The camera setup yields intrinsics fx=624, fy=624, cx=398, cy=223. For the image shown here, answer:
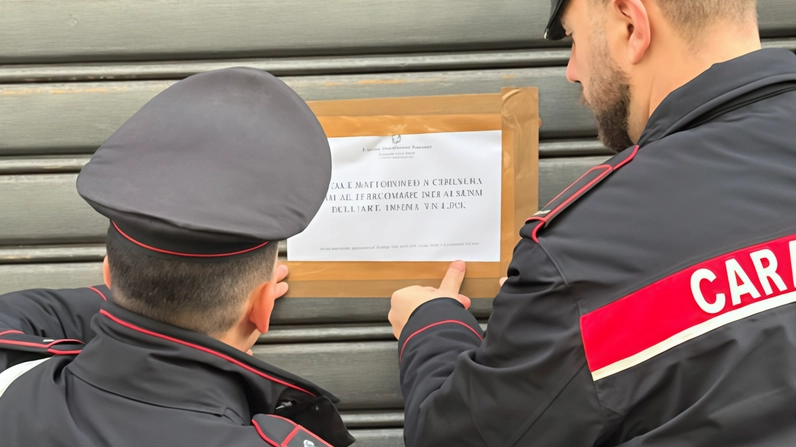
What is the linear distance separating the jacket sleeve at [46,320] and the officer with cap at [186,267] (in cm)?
7

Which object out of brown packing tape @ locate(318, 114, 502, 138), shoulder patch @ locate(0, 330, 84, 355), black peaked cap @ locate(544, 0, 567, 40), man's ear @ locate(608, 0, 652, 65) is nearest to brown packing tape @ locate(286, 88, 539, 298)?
brown packing tape @ locate(318, 114, 502, 138)

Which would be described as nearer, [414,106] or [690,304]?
[690,304]

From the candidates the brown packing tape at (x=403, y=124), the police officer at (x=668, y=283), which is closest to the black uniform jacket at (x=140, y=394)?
the police officer at (x=668, y=283)

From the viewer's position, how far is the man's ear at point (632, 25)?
958 millimetres

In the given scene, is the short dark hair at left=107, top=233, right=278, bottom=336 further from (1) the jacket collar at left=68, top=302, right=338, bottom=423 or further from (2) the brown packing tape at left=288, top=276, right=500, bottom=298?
(2) the brown packing tape at left=288, top=276, right=500, bottom=298

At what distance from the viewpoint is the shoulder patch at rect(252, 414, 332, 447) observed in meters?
0.80

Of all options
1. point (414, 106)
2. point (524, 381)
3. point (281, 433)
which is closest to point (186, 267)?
point (281, 433)

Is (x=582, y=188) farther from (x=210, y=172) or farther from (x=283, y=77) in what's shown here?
(x=283, y=77)

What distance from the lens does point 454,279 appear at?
1325mm

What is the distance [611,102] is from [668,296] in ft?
1.26

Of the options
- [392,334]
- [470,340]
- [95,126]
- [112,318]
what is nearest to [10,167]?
[95,126]

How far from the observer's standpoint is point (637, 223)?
2.76 ft

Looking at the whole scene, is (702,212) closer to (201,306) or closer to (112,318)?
(201,306)

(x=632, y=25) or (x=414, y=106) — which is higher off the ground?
(x=632, y=25)
